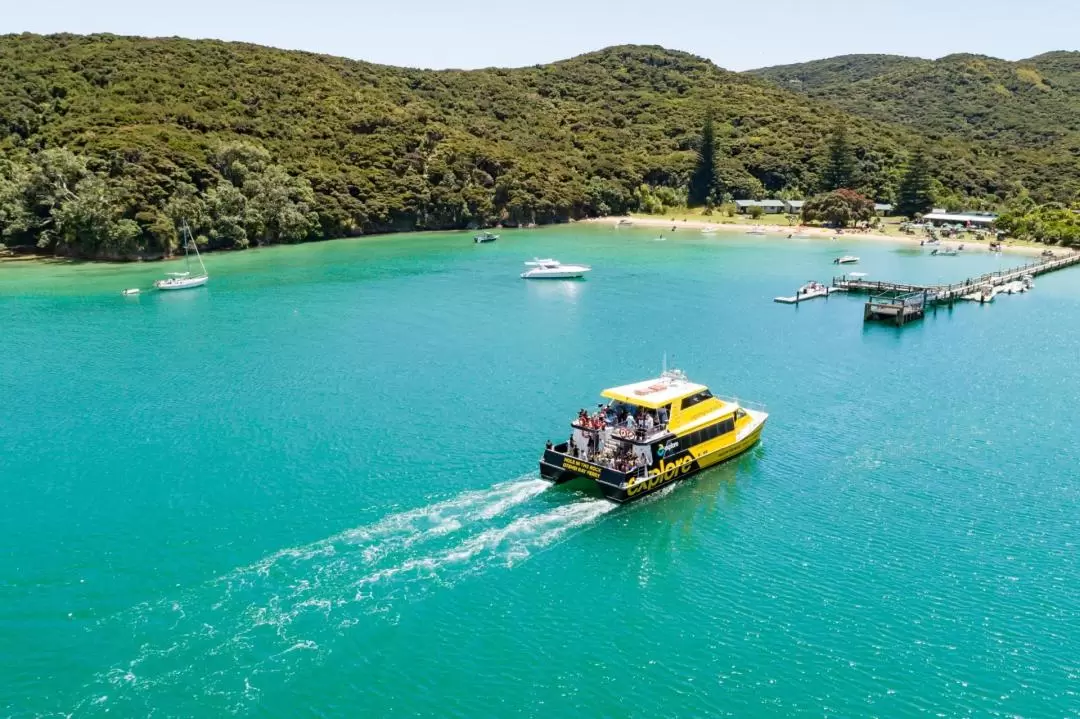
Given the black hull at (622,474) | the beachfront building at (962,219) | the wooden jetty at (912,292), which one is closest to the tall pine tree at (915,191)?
the beachfront building at (962,219)

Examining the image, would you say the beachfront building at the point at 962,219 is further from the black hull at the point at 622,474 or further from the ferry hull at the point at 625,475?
the black hull at the point at 622,474

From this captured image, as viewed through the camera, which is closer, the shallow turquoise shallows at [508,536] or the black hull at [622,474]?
the shallow turquoise shallows at [508,536]

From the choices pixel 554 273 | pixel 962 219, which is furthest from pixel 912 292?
pixel 962 219

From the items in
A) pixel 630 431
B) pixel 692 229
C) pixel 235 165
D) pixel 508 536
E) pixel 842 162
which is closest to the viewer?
pixel 508 536

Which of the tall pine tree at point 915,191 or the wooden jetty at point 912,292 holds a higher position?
the tall pine tree at point 915,191

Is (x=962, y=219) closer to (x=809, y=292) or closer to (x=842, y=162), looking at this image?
(x=842, y=162)

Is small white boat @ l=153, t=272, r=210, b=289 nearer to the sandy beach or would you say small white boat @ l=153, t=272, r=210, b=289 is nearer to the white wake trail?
the white wake trail

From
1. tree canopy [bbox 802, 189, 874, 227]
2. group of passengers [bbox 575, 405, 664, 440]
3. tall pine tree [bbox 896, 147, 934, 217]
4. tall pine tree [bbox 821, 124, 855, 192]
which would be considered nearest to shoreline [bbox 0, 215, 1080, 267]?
tree canopy [bbox 802, 189, 874, 227]
